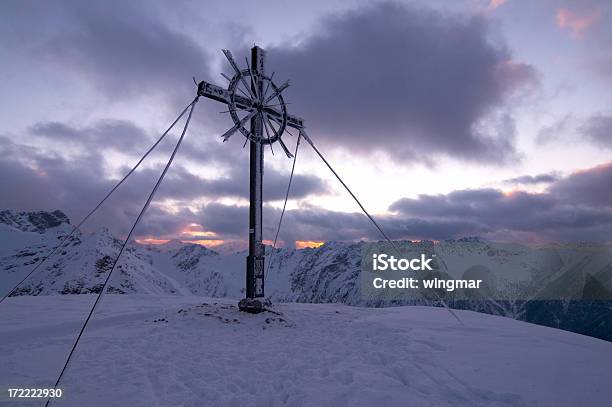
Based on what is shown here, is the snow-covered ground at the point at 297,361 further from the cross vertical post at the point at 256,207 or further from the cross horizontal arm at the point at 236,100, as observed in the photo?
the cross horizontal arm at the point at 236,100

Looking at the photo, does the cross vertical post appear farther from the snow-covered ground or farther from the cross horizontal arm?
the snow-covered ground

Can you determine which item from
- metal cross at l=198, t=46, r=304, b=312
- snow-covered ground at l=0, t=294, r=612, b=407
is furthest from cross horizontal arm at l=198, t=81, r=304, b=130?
snow-covered ground at l=0, t=294, r=612, b=407

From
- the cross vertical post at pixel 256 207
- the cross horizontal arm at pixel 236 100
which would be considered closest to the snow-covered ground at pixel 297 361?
the cross vertical post at pixel 256 207

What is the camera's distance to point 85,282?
147250 millimetres

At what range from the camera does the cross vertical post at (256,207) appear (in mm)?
14224

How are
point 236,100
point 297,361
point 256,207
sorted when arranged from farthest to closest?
point 256,207 → point 236,100 → point 297,361

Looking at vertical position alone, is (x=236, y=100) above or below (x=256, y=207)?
above

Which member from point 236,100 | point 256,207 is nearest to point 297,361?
point 256,207

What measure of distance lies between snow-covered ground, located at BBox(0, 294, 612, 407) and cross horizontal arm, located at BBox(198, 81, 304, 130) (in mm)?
7881

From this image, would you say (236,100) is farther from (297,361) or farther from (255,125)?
(297,361)

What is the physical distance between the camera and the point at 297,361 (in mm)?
8539

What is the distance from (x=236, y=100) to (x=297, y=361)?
9.86 m

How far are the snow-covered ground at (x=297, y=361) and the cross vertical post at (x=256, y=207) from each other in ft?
4.09

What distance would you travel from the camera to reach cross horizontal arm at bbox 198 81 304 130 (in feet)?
42.0
